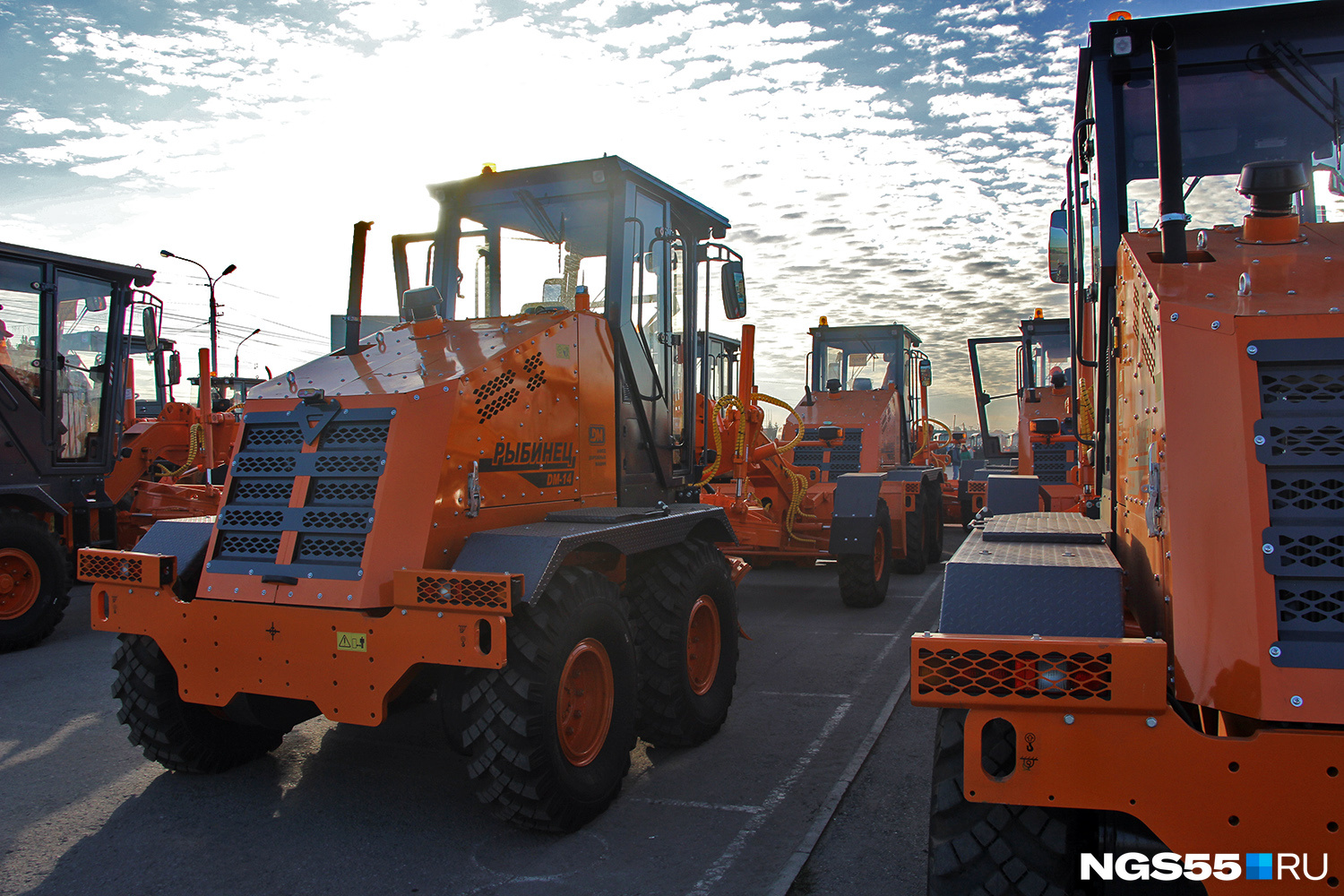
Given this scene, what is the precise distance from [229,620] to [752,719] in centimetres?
304

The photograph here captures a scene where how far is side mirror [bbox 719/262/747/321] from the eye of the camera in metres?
5.96

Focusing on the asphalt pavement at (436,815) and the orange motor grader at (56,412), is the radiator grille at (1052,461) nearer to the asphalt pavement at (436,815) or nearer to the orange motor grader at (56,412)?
the asphalt pavement at (436,815)

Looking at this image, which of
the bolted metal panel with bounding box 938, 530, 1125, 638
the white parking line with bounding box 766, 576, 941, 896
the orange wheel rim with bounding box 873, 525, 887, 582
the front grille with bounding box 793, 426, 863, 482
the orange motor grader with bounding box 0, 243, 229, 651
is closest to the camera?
the bolted metal panel with bounding box 938, 530, 1125, 638

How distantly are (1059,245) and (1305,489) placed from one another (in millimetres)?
2649

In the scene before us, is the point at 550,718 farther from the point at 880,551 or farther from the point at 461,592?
the point at 880,551

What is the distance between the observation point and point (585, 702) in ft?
13.2

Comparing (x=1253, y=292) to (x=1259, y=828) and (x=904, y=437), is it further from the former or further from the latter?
(x=904, y=437)

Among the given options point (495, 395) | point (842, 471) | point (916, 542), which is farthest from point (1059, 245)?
point (842, 471)

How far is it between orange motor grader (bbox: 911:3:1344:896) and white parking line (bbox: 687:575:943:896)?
120 cm

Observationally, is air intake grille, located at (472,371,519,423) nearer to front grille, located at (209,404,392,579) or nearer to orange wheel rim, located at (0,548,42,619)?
front grille, located at (209,404,392,579)

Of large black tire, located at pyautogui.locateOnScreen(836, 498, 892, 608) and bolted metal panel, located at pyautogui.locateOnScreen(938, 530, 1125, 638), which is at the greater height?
bolted metal panel, located at pyautogui.locateOnScreen(938, 530, 1125, 638)

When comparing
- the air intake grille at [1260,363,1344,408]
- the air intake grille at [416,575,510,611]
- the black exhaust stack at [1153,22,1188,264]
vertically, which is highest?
the black exhaust stack at [1153,22,1188,264]

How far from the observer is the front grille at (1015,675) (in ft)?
7.23

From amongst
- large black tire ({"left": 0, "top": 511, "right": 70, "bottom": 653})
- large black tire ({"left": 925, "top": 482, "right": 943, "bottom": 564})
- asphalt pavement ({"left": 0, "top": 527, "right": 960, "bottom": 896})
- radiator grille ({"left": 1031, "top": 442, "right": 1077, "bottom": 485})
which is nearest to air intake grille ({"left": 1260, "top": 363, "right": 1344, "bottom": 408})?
asphalt pavement ({"left": 0, "top": 527, "right": 960, "bottom": 896})
